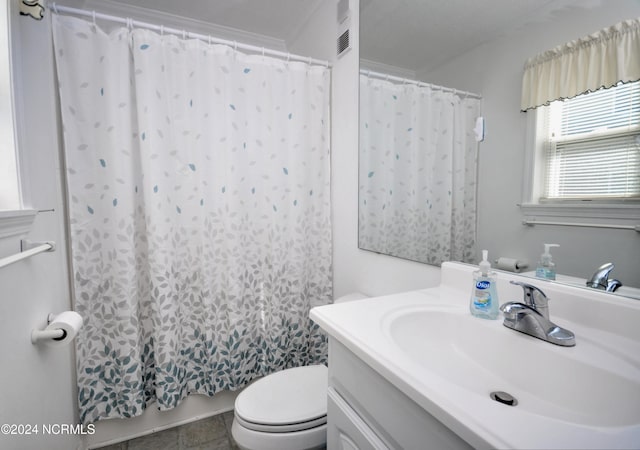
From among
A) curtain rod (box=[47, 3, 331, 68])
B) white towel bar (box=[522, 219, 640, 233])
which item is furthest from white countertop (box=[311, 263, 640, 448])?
curtain rod (box=[47, 3, 331, 68])

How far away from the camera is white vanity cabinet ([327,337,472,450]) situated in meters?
0.53

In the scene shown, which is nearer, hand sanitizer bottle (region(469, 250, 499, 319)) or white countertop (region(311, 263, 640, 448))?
white countertop (region(311, 263, 640, 448))

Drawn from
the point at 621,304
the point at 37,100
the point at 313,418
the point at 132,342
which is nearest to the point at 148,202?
the point at 37,100

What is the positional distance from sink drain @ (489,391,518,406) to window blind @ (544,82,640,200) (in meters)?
0.52

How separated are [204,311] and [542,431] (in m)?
1.52

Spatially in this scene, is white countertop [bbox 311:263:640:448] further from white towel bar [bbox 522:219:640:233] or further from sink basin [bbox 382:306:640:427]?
white towel bar [bbox 522:219:640:233]

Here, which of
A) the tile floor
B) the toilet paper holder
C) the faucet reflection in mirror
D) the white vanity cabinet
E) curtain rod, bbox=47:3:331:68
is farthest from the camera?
the tile floor

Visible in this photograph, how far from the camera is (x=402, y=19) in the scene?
1339mm

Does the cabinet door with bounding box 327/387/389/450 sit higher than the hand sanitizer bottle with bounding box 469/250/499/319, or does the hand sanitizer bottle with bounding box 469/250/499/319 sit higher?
the hand sanitizer bottle with bounding box 469/250/499/319

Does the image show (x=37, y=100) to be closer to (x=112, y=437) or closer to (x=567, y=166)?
(x=112, y=437)

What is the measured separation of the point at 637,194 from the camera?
670 millimetres

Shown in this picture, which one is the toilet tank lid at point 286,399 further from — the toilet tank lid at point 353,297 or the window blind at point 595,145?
the window blind at point 595,145

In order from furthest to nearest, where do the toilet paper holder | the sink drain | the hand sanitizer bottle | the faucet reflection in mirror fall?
the faucet reflection in mirror, the toilet paper holder, the hand sanitizer bottle, the sink drain

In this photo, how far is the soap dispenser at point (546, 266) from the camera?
830 millimetres
